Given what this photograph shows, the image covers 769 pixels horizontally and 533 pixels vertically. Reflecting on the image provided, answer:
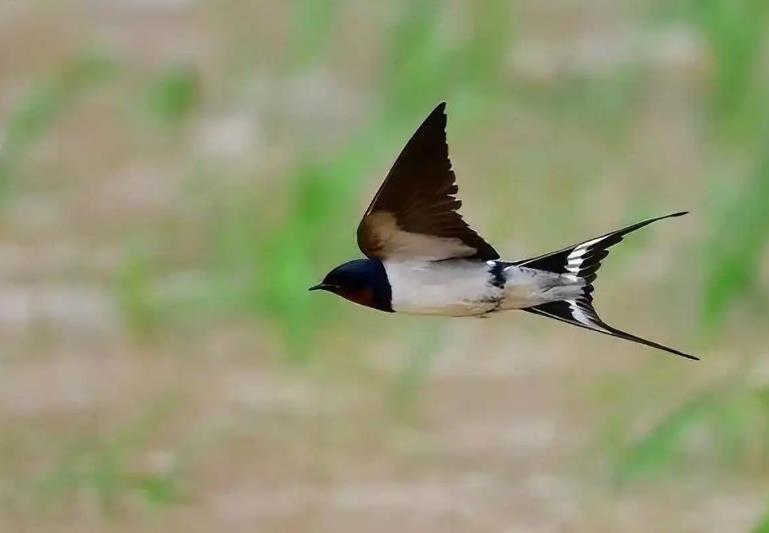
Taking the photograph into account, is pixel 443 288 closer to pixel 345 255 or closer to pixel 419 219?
pixel 419 219

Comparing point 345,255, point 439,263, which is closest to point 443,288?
point 439,263

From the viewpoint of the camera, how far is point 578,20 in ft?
7.34

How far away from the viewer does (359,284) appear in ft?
0.79

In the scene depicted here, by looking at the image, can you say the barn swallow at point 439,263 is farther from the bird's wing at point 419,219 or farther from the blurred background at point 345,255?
the blurred background at point 345,255

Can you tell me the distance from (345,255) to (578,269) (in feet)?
3.21

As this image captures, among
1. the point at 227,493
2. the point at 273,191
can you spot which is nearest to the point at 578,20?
the point at 273,191

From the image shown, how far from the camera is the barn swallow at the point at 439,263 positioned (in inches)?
9.1

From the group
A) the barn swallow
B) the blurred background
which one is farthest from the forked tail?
the blurred background

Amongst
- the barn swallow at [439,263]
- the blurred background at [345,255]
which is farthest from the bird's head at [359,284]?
the blurred background at [345,255]

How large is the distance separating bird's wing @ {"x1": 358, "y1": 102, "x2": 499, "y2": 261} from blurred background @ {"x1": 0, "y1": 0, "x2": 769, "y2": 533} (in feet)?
3.13

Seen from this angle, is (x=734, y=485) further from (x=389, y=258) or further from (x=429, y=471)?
(x=389, y=258)

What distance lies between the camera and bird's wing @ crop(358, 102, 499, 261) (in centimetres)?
24

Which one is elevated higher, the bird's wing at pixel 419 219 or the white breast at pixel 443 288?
the bird's wing at pixel 419 219

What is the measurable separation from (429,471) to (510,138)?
1.53 ft
